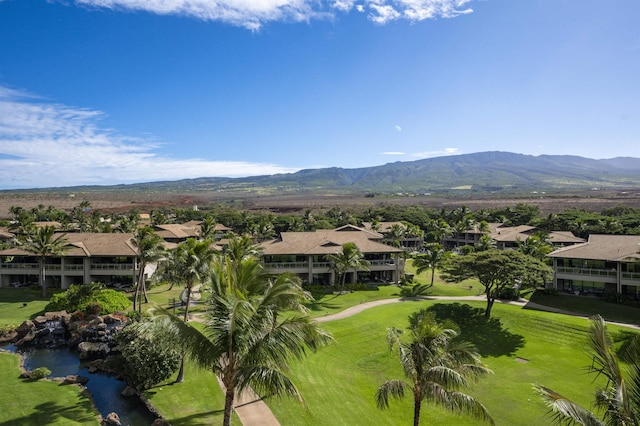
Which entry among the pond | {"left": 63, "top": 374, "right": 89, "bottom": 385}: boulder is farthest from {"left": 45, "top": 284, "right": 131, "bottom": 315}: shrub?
{"left": 63, "top": 374, "right": 89, "bottom": 385}: boulder

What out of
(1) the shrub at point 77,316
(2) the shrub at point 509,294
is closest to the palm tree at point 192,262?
(1) the shrub at point 77,316

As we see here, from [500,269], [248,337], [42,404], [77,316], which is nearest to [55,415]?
[42,404]

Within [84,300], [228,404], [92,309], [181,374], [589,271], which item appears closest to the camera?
[228,404]

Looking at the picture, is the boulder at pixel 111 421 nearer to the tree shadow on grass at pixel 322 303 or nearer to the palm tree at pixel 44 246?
the tree shadow on grass at pixel 322 303

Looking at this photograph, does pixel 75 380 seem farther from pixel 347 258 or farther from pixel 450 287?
pixel 450 287

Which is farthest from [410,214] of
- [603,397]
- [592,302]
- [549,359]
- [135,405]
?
[603,397]

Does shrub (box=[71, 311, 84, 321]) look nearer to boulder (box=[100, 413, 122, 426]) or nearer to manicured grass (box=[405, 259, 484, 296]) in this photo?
boulder (box=[100, 413, 122, 426])
